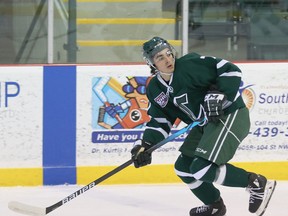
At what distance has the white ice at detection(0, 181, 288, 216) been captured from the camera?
12.5 ft

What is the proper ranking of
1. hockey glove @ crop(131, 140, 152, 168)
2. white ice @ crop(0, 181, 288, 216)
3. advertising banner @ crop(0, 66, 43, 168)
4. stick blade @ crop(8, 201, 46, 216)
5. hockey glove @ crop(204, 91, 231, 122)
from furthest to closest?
advertising banner @ crop(0, 66, 43, 168), white ice @ crop(0, 181, 288, 216), stick blade @ crop(8, 201, 46, 216), hockey glove @ crop(131, 140, 152, 168), hockey glove @ crop(204, 91, 231, 122)

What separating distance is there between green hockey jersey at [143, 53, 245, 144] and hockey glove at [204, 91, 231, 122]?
49 mm

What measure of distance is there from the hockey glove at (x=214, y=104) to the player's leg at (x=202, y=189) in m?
0.43

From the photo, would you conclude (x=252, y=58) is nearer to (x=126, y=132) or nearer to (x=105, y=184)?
(x=126, y=132)

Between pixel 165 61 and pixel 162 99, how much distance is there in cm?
25

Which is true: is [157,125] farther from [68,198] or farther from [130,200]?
[130,200]

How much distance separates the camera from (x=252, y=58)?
492cm

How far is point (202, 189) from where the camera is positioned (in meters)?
3.46

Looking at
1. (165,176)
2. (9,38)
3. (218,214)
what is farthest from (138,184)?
(9,38)

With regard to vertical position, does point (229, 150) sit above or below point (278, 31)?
below

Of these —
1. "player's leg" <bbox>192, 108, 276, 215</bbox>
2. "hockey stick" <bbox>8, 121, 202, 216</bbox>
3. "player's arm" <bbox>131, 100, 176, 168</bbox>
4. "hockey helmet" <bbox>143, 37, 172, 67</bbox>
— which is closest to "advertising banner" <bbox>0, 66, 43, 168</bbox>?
"hockey stick" <bbox>8, 121, 202, 216</bbox>

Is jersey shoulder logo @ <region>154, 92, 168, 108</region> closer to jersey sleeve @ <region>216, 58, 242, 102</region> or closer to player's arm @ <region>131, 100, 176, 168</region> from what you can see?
player's arm @ <region>131, 100, 176, 168</region>

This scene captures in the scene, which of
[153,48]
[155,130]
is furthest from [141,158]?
[153,48]

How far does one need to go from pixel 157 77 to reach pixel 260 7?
6.62ft
